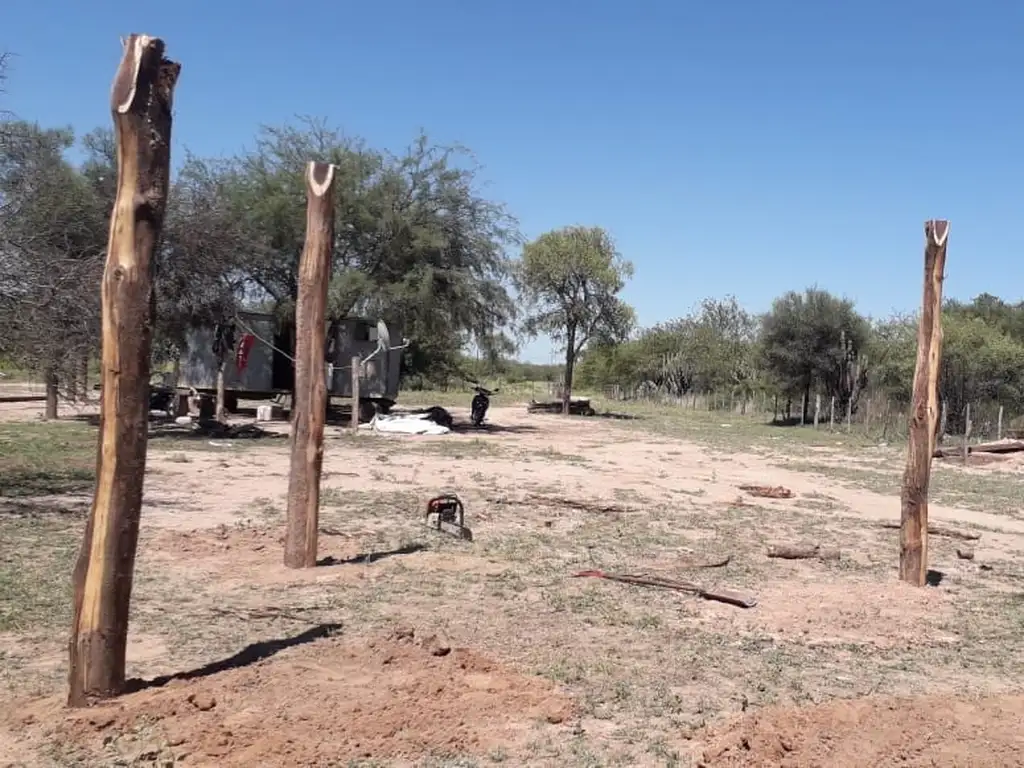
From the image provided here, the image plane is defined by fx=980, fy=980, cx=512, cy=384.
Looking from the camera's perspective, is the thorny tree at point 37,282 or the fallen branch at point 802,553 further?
the thorny tree at point 37,282

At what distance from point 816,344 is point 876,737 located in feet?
113

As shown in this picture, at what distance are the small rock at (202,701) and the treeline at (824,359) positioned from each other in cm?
2997

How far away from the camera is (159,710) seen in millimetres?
4402

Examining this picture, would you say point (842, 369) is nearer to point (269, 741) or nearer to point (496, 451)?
point (496, 451)

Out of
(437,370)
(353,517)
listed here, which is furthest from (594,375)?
(353,517)

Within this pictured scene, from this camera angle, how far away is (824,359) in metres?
37.3

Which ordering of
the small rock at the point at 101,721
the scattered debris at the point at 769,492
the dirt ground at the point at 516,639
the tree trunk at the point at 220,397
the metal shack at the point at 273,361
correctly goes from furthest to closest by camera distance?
the metal shack at the point at 273,361 → the tree trunk at the point at 220,397 → the scattered debris at the point at 769,492 → the dirt ground at the point at 516,639 → the small rock at the point at 101,721

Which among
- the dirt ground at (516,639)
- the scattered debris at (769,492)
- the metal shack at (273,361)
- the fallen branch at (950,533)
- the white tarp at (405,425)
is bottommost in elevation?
the dirt ground at (516,639)

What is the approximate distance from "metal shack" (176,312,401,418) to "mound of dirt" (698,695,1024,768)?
67.0ft

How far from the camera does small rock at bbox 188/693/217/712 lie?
14.6 ft

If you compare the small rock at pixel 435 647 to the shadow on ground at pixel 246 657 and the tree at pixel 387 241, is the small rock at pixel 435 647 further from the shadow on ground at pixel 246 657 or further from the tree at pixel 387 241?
the tree at pixel 387 241

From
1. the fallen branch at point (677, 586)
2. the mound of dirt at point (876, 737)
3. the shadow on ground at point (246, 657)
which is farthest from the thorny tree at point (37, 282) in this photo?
the mound of dirt at point (876, 737)

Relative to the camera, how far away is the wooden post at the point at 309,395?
7.99 m

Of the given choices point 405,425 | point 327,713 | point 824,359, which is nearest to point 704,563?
point 327,713
